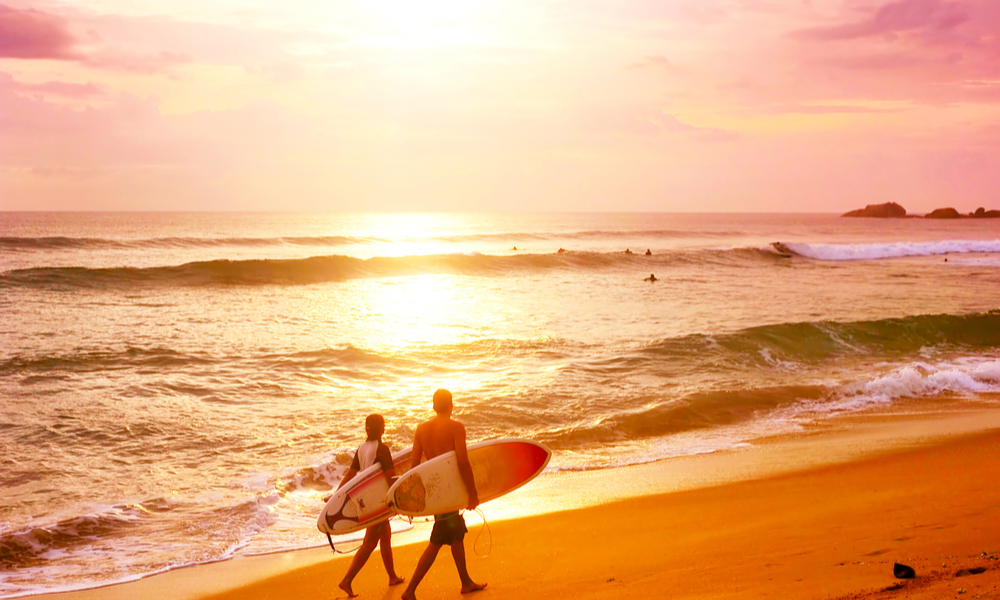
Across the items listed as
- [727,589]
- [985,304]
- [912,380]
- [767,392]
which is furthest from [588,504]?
[985,304]

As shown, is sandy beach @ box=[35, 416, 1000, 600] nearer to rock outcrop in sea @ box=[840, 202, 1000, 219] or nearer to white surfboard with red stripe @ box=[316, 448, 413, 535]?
white surfboard with red stripe @ box=[316, 448, 413, 535]

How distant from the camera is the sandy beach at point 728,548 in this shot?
17.1ft

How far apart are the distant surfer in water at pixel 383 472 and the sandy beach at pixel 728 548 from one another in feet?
0.60

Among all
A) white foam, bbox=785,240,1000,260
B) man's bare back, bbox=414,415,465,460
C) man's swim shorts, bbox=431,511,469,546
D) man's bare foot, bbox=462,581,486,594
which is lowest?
man's bare foot, bbox=462,581,486,594

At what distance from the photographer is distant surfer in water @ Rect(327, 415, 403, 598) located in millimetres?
6117

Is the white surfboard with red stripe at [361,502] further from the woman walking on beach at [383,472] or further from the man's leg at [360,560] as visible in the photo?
the man's leg at [360,560]

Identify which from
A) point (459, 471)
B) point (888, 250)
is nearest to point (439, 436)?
point (459, 471)

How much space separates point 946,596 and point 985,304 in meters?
25.5

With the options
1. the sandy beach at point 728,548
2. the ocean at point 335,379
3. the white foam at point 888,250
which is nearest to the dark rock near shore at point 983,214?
the white foam at point 888,250

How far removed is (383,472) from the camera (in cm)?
611

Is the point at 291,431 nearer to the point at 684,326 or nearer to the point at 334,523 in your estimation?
the point at 334,523

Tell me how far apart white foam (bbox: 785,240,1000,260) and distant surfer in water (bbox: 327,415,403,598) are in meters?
52.7

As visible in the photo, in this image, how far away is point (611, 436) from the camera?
11.7m

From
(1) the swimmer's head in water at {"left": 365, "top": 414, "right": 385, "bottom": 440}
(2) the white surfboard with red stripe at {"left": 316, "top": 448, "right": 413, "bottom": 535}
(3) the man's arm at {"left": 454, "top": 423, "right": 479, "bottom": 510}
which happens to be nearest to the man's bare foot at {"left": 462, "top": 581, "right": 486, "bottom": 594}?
(3) the man's arm at {"left": 454, "top": 423, "right": 479, "bottom": 510}
